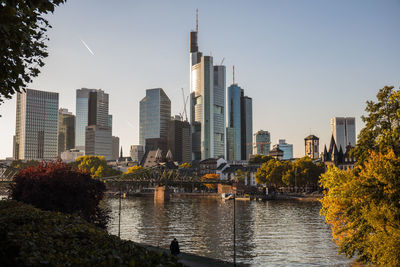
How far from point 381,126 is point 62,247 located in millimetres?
33529

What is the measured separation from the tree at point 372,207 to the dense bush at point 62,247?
22.3 metres

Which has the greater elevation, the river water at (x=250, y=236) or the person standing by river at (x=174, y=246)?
the person standing by river at (x=174, y=246)

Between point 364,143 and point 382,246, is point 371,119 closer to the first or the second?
point 364,143

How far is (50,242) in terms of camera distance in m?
16.9

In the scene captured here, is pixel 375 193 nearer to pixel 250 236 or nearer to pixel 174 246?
pixel 174 246

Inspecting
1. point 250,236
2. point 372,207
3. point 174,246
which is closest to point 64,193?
point 174,246

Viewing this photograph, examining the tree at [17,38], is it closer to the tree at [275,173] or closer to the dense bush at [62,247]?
the dense bush at [62,247]

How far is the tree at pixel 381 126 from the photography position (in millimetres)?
38500

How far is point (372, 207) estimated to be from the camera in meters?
33.4

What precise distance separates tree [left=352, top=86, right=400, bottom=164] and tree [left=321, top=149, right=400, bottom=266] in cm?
361

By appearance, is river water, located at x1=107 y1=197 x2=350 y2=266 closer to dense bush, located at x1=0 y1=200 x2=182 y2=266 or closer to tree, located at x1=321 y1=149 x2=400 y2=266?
tree, located at x1=321 y1=149 x2=400 y2=266

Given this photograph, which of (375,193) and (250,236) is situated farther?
(250,236)

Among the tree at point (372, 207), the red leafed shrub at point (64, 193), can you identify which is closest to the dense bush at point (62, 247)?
the tree at point (372, 207)

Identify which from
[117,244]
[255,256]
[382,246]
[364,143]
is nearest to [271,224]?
[255,256]
